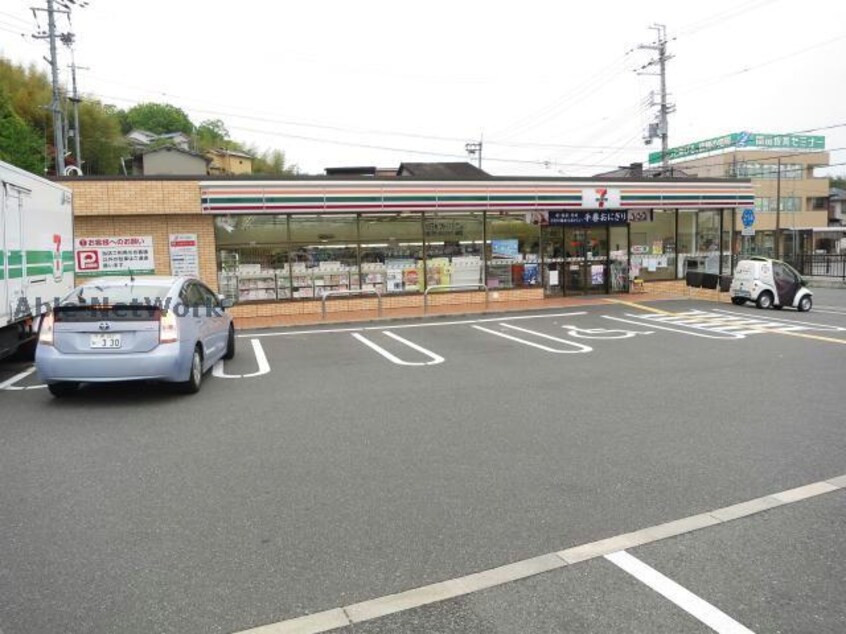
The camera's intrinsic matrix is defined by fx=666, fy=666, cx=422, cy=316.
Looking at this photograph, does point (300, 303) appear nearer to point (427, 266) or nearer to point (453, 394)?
point (427, 266)

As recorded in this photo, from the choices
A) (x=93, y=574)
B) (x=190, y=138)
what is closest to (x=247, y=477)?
(x=93, y=574)

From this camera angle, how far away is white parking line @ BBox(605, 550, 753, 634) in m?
3.14

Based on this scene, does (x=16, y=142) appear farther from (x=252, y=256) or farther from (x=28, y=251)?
(x=28, y=251)

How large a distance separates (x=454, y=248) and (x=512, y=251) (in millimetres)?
1949

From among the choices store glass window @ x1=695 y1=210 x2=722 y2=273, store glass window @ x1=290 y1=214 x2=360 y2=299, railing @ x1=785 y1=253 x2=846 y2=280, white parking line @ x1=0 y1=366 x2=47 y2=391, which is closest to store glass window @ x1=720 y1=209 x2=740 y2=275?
store glass window @ x1=695 y1=210 x2=722 y2=273

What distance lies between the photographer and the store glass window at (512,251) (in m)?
20.4

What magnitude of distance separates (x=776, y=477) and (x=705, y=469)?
506 mm

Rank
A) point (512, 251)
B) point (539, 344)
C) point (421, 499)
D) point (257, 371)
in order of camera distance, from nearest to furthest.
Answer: point (421, 499) → point (257, 371) → point (539, 344) → point (512, 251)

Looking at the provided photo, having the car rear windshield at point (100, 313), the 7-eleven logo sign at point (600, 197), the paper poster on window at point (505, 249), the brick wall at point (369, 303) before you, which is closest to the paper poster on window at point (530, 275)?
the brick wall at point (369, 303)

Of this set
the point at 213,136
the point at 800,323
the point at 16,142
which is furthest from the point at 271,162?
the point at 800,323

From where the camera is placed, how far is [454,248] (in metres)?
20.0

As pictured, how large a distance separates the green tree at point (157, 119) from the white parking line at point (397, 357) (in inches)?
3169

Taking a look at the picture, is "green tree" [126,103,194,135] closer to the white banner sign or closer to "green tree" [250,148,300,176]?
"green tree" [250,148,300,176]

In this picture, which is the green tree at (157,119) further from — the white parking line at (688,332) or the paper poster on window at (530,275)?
the white parking line at (688,332)
